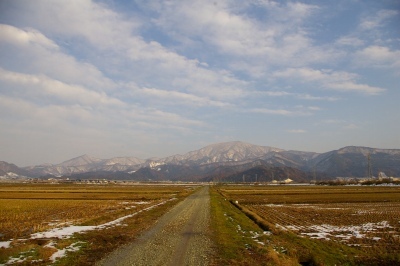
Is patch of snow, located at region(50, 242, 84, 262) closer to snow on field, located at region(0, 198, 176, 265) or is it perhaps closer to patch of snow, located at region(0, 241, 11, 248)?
snow on field, located at region(0, 198, 176, 265)

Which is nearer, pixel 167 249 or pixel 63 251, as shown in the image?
pixel 63 251

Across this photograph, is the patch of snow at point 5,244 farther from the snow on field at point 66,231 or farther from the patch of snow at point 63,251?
the patch of snow at point 63,251

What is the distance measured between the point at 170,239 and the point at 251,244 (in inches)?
203

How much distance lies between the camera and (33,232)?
21.5 metres

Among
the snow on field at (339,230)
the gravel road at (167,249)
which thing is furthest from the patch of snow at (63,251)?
the snow on field at (339,230)

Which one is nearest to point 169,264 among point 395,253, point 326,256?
point 326,256

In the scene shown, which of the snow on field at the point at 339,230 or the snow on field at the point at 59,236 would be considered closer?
the snow on field at the point at 59,236

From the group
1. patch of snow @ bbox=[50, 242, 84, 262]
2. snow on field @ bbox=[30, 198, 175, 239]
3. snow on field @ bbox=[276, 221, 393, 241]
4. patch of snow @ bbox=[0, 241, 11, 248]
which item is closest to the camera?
patch of snow @ bbox=[50, 242, 84, 262]

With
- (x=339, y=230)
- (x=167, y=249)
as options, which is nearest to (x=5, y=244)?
(x=167, y=249)

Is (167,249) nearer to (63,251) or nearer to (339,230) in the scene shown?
(63,251)

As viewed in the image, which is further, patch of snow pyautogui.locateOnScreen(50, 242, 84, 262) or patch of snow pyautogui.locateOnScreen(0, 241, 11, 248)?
patch of snow pyautogui.locateOnScreen(0, 241, 11, 248)

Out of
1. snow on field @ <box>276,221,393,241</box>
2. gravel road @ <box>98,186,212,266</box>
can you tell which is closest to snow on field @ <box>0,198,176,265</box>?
gravel road @ <box>98,186,212,266</box>

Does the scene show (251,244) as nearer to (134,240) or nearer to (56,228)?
(134,240)

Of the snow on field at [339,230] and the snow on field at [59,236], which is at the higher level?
the snow on field at [59,236]
